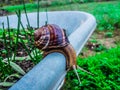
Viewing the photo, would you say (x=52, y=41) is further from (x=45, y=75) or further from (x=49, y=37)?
(x=45, y=75)

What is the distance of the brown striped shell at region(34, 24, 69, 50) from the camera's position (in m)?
0.79

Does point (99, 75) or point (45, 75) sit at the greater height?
point (45, 75)

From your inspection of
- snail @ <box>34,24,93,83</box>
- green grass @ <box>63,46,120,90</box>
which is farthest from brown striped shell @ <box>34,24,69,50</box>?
green grass @ <box>63,46,120,90</box>

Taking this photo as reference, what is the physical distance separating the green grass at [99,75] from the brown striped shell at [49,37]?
61 centimetres

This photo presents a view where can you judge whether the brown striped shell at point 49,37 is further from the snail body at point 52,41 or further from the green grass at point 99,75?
the green grass at point 99,75

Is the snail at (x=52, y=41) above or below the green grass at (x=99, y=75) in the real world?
above

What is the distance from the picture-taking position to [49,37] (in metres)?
0.80

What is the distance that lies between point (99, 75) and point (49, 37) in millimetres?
976

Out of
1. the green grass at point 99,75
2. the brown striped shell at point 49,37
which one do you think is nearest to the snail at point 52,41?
the brown striped shell at point 49,37

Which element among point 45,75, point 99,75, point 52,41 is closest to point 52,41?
point 52,41

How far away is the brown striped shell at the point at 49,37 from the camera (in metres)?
0.79

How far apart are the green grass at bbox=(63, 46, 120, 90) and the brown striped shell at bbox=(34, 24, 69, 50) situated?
2.01 ft

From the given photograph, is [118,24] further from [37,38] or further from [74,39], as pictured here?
[37,38]

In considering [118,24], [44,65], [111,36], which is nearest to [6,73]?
[44,65]
